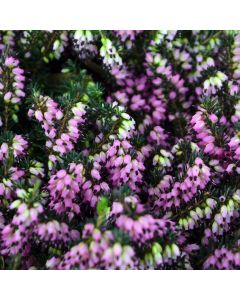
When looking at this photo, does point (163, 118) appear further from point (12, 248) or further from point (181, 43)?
point (12, 248)

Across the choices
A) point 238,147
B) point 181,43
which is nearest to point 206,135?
point 238,147

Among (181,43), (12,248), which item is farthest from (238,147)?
(12,248)

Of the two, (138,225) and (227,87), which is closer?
(138,225)

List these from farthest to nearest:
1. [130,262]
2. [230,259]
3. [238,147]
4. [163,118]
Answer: [163,118] → [238,147] → [230,259] → [130,262]

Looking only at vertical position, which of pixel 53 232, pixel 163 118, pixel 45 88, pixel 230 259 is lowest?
pixel 230 259

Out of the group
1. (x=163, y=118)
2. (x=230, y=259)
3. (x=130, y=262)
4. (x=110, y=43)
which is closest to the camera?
(x=130, y=262)

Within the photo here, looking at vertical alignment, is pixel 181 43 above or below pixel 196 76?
above
